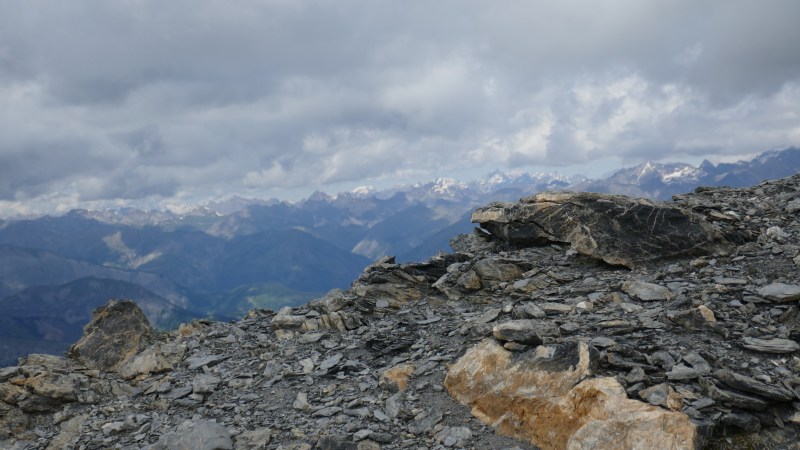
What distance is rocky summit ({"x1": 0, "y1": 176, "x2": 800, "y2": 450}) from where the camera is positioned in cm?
1223

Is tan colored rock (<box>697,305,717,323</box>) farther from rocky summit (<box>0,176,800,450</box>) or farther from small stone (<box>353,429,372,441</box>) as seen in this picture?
small stone (<box>353,429,372,441</box>)

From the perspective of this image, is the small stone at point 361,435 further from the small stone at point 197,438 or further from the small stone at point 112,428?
the small stone at point 112,428

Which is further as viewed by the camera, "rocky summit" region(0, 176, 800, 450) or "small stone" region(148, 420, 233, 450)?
"small stone" region(148, 420, 233, 450)

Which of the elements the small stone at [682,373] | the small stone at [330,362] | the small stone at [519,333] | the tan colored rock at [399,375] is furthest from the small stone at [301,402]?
the small stone at [682,373]

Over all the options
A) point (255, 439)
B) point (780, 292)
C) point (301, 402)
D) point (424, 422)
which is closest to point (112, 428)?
Answer: point (255, 439)

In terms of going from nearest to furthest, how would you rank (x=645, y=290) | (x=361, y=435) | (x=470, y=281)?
(x=361, y=435) < (x=645, y=290) < (x=470, y=281)

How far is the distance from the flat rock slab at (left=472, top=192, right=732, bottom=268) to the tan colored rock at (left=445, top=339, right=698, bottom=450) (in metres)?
10.4

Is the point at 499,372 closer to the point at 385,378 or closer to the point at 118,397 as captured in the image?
the point at 385,378

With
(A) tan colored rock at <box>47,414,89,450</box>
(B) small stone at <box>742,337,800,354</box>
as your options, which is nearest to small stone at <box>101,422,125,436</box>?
(A) tan colored rock at <box>47,414,89,450</box>

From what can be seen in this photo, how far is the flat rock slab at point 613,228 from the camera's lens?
2216cm

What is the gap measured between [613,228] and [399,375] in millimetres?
13990

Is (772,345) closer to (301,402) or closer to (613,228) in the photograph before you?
(613,228)

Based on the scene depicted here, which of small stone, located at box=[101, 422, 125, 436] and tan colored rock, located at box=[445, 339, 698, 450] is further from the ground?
tan colored rock, located at box=[445, 339, 698, 450]

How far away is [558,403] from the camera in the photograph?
1283 cm
